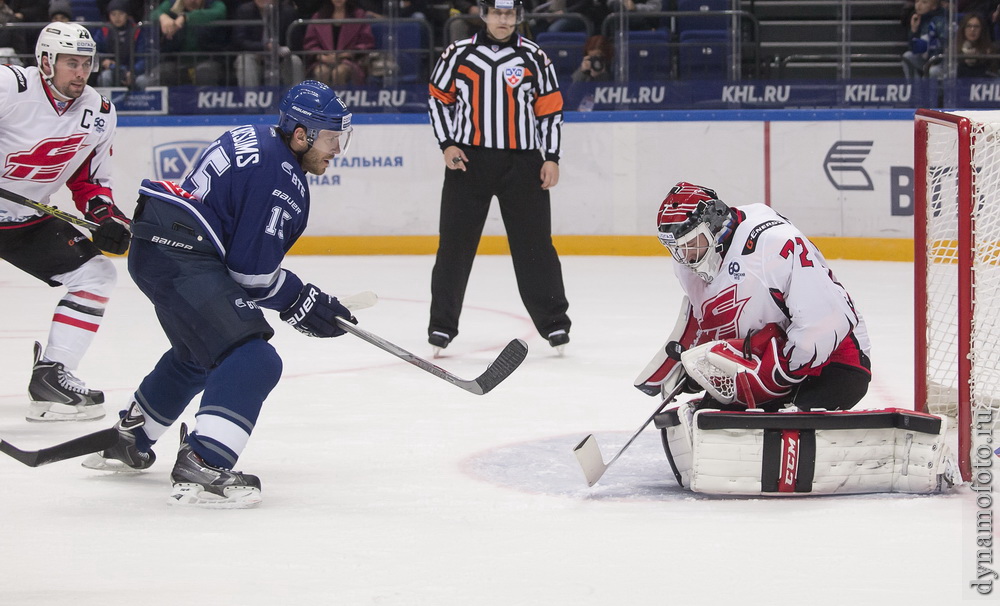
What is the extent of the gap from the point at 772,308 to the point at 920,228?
616mm

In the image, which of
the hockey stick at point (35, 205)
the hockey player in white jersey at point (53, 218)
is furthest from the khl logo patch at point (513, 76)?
the hockey stick at point (35, 205)

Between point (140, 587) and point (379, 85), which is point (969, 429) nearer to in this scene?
point (140, 587)

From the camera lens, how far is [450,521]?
8.84 feet

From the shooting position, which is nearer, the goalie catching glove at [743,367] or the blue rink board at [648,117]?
the goalie catching glove at [743,367]

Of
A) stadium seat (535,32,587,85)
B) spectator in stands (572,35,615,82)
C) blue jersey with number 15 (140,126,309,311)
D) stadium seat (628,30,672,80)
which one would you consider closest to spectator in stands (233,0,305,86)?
stadium seat (535,32,587,85)

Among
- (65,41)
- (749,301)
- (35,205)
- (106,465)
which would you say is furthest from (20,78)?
(749,301)

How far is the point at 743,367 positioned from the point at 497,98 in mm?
2373

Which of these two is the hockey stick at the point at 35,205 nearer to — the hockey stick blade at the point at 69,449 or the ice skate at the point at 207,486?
the hockey stick blade at the point at 69,449

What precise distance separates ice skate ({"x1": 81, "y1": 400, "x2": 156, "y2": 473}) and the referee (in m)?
1.85

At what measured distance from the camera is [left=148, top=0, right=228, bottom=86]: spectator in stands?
8.00m

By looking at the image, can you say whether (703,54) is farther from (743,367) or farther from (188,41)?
(743,367)

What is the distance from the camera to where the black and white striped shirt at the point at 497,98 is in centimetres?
492

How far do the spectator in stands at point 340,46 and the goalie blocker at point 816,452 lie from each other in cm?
555

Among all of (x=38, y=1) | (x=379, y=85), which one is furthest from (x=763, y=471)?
(x=38, y=1)
